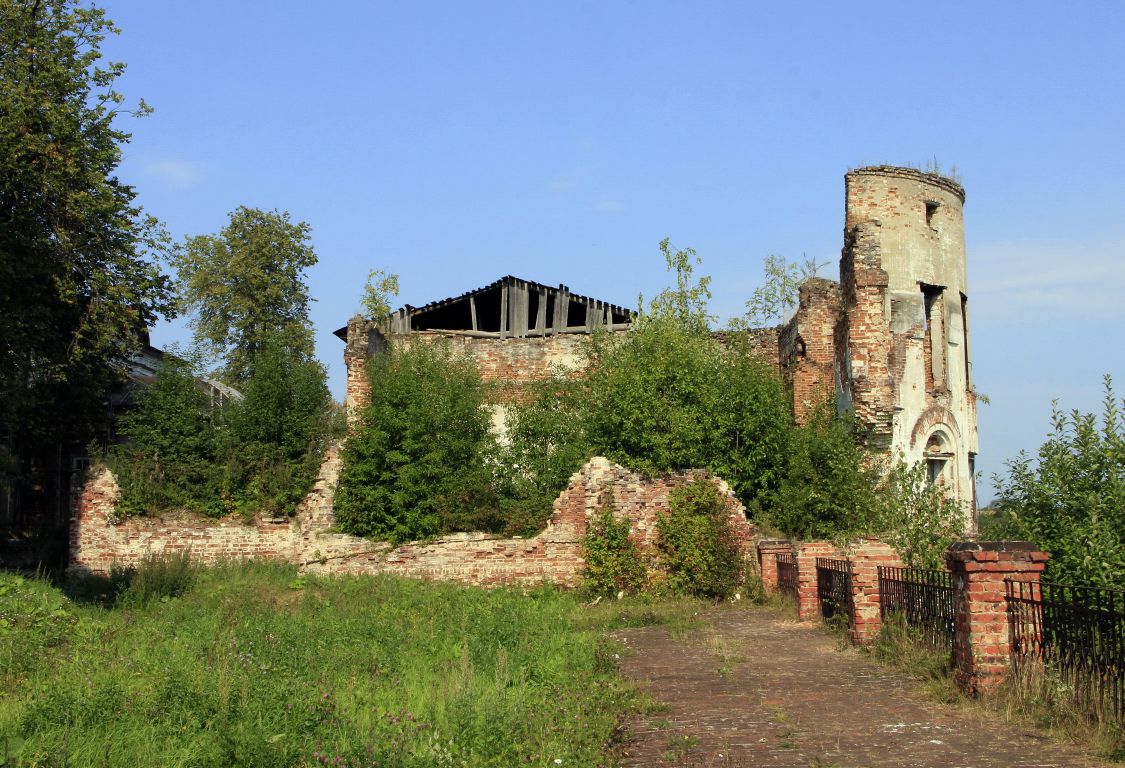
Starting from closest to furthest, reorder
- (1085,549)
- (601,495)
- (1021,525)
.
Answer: (1085,549), (1021,525), (601,495)

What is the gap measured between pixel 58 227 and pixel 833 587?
54.4 ft

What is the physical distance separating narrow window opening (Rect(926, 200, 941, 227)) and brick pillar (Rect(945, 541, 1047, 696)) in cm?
1945

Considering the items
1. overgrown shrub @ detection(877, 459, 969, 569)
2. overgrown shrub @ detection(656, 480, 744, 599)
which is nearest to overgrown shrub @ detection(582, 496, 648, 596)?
overgrown shrub @ detection(656, 480, 744, 599)

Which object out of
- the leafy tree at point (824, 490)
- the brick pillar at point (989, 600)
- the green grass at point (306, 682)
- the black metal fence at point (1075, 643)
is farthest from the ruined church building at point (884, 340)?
the black metal fence at point (1075, 643)

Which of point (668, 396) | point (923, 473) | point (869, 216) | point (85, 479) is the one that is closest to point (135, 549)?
point (85, 479)

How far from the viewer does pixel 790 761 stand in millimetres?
6734

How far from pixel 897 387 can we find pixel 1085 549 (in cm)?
1463

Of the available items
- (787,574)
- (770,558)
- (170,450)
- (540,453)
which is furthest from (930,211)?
(170,450)

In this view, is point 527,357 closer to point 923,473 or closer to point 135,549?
point 135,549

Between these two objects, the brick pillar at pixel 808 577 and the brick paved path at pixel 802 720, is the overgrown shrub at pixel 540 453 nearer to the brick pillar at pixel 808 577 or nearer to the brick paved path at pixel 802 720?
the brick pillar at pixel 808 577

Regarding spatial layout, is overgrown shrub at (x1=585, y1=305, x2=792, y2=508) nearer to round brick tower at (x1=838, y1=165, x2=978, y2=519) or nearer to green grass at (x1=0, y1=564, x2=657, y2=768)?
round brick tower at (x1=838, y1=165, x2=978, y2=519)

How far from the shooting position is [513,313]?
2922 cm

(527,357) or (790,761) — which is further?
(527,357)

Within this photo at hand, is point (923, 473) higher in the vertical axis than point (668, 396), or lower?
lower
